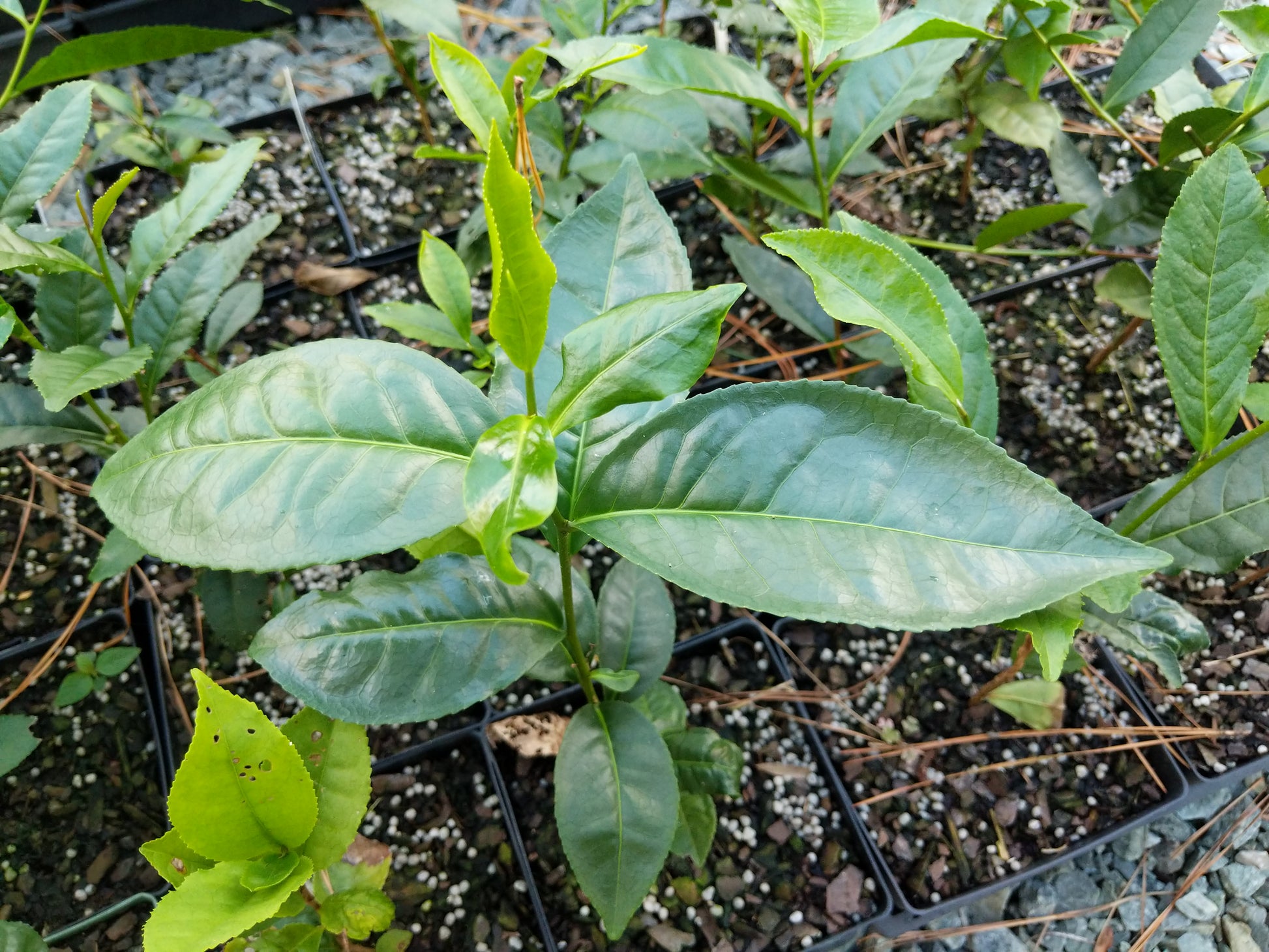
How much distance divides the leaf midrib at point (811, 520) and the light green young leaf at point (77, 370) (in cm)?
57

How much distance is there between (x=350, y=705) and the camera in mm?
843

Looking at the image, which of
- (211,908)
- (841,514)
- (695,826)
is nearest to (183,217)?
(211,908)

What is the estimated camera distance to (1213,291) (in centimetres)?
87

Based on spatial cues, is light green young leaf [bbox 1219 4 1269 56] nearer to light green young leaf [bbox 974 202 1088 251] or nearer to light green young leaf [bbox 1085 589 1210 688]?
light green young leaf [bbox 974 202 1088 251]

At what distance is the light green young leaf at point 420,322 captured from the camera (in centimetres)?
126

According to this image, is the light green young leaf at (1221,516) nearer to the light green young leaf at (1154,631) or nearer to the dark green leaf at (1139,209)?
the light green young leaf at (1154,631)

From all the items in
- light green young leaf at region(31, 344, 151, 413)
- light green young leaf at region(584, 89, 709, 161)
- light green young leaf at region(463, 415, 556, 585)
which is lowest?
light green young leaf at region(31, 344, 151, 413)

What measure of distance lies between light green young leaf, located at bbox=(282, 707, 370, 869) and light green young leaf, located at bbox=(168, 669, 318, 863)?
0.05 metres

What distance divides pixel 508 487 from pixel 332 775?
45 cm

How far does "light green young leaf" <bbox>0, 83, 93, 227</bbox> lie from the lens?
104cm

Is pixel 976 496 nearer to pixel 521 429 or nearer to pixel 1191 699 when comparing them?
pixel 521 429

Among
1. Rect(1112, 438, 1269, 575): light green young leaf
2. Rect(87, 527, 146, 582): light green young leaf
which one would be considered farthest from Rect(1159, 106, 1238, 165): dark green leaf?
Rect(87, 527, 146, 582): light green young leaf

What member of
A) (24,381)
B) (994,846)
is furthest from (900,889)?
(24,381)

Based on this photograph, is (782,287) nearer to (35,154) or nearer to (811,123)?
(811,123)
